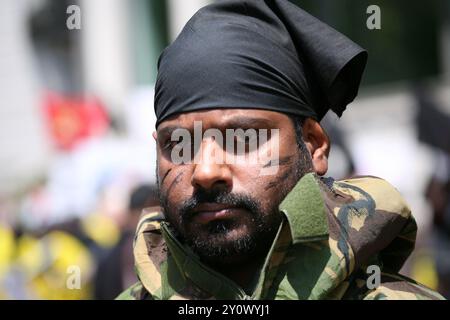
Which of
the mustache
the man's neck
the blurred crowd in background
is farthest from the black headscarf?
the blurred crowd in background

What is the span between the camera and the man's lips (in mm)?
2381

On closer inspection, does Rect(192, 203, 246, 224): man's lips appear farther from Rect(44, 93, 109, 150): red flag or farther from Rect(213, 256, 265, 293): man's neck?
Rect(44, 93, 109, 150): red flag

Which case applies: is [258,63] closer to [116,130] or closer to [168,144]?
[168,144]

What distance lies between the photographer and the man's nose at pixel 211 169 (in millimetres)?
2367

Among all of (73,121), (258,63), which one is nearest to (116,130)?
(73,121)

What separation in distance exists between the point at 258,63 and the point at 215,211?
389 millimetres

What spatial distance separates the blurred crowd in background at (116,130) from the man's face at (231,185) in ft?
5.01

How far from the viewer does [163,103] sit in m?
2.51

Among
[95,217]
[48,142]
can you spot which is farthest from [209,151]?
[48,142]

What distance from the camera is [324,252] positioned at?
2.38 m

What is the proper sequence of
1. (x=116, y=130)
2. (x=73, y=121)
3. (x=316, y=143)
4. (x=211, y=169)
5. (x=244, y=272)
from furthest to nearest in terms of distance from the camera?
(x=116, y=130) → (x=73, y=121) → (x=316, y=143) → (x=244, y=272) → (x=211, y=169)

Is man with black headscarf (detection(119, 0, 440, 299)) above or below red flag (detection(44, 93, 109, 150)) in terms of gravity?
above

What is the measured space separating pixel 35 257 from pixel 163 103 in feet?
14.6
